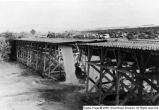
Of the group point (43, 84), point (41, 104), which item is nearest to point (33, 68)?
point (43, 84)

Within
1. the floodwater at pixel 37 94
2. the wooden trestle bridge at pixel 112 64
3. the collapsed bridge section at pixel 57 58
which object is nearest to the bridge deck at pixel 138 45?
the wooden trestle bridge at pixel 112 64

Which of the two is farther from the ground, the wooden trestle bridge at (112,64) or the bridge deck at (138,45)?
the bridge deck at (138,45)

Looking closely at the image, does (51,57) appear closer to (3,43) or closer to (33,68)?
(33,68)

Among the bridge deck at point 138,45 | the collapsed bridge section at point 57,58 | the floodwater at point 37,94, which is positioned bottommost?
the floodwater at point 37,94

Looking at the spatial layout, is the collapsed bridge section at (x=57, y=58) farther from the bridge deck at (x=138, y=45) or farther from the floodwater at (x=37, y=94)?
the bridge deck at (x=138, y=45)

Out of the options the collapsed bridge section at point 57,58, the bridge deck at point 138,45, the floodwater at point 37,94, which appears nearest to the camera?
the bridge deck at point 138,45

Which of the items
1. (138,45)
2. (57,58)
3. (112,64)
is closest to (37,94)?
(57,58)

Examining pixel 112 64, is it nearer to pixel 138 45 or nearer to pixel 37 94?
pixel 138 45
